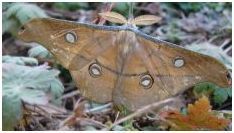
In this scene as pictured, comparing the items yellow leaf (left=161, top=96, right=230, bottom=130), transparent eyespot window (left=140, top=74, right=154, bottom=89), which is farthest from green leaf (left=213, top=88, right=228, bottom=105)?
transparent eyespot window (left=140, top=74, right=154, bottom=89)

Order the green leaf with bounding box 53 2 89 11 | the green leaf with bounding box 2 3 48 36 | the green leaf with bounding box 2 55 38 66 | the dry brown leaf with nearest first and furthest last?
the dry brown leaf
the green leaf with bounding box 2 55 38 66
the green leaf with bounding box 2 3 48 36
the green leaf with bounding box 53 2 89 11

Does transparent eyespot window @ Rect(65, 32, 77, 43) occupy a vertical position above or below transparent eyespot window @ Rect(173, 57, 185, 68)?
above

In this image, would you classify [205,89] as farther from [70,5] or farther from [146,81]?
[70,5]

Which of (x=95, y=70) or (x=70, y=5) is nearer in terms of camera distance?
(x=95, y=70)

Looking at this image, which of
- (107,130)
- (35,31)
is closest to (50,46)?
(35,31)

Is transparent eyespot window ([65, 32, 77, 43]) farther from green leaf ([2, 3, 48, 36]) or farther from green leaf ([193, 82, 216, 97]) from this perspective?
green leaf ([2, 3, 48, 36])

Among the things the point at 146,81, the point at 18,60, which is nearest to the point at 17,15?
the point at 18,60

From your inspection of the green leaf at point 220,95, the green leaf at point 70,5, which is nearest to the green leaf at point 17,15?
the green leaf at point 70,5

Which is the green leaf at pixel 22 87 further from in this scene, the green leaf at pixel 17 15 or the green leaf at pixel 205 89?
the green leaf at pixel 17 15

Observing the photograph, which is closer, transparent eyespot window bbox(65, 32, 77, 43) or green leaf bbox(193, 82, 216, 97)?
transparent eyespot window bbox(65, 32, 77, 43)
